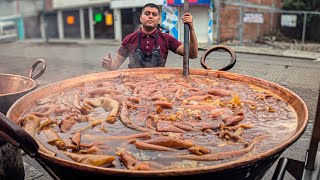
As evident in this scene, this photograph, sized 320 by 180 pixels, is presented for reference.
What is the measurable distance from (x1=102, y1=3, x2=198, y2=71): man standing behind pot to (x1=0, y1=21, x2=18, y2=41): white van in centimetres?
1778

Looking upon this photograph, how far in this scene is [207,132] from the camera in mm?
2127

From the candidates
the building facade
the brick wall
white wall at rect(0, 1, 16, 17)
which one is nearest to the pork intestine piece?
the building facade

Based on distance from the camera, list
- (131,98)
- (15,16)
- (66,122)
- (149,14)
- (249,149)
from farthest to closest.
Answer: (15,16), (149,14), (131,98), (66,122), (249,149)

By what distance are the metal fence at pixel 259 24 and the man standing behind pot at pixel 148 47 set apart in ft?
24.0

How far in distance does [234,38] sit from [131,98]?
13.7 meters

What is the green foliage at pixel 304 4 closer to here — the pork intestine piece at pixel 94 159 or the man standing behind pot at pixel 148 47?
the man standing behind pot at pixel 148 47

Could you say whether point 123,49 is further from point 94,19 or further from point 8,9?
point 8,9

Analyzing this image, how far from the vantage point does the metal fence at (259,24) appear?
578 inches

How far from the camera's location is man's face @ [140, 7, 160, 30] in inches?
153

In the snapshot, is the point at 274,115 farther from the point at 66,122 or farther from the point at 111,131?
the point at 66,122

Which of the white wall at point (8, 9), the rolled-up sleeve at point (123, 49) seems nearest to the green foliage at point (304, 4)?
the white wall at point (8, 9)

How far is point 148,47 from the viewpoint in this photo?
4.23 meters

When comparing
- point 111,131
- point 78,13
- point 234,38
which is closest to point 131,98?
point 111,131

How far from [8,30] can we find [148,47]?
1937 centimetres
